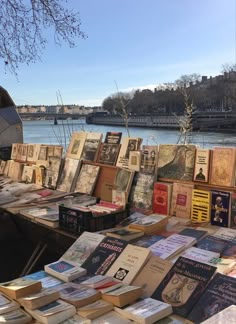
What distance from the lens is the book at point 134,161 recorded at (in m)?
2.75

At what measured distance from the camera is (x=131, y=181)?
2719 mm

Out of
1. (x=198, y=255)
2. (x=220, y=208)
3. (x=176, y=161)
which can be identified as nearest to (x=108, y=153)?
(x=176, y=161)

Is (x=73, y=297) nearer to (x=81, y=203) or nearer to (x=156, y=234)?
(x=156, y=234)

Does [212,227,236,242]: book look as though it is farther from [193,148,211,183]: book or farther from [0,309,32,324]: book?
→ [0,309,32,324]: book

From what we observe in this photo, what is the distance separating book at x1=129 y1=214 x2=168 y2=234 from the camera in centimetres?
218

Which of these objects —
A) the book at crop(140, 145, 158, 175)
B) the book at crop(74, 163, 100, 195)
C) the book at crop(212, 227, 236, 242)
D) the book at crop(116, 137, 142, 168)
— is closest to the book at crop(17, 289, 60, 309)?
the book at crop(212, 227, 236, 242)

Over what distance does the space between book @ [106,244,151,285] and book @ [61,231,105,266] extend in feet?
0.68

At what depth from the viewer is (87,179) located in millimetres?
3115

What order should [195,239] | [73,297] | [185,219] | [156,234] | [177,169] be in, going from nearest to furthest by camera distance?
[73,297]
[195,239]
[156,234]
[185,219]
[177,169]

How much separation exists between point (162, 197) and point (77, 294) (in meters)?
1.15

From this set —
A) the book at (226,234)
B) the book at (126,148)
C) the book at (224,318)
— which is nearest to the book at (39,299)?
the book at (224,318)

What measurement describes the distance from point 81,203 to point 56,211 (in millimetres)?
202

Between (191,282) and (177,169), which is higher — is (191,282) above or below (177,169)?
below

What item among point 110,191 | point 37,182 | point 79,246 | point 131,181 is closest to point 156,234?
point 79,246
